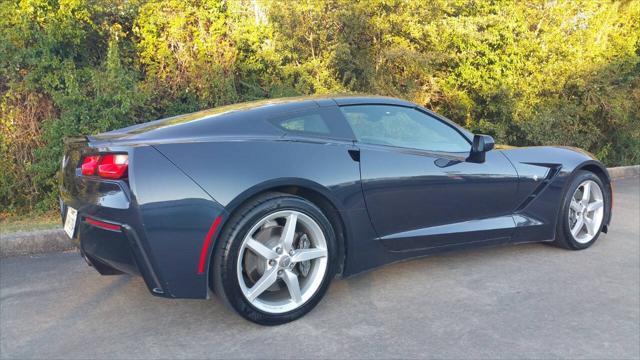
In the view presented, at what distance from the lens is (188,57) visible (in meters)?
6.94

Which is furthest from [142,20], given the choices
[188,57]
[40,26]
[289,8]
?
[289,8]

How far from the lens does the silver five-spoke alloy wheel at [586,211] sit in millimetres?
4625

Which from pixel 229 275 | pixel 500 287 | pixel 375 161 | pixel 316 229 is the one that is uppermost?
pixel 375 161

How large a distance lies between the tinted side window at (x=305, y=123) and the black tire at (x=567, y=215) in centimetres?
228

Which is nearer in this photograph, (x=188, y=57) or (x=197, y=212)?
(x=197, y=212)

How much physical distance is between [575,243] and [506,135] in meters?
4.73

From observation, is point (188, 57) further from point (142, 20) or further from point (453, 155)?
point (453, 155)

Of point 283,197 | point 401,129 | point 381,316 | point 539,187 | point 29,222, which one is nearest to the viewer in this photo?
point 283,197

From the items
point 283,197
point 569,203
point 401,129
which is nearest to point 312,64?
point 401,129

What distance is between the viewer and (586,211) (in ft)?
15.3

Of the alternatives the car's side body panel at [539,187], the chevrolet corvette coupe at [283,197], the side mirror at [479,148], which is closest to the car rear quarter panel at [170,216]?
the chevrolet corvette coupe at [283,197]

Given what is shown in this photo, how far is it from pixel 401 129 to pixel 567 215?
67.4 inches

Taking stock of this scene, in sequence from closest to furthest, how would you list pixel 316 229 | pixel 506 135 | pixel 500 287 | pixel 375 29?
pixel 316 229 → pixel 500 287 → pixel 375 29 → pixel 506 135

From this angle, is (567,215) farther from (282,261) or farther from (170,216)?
(170,216)
